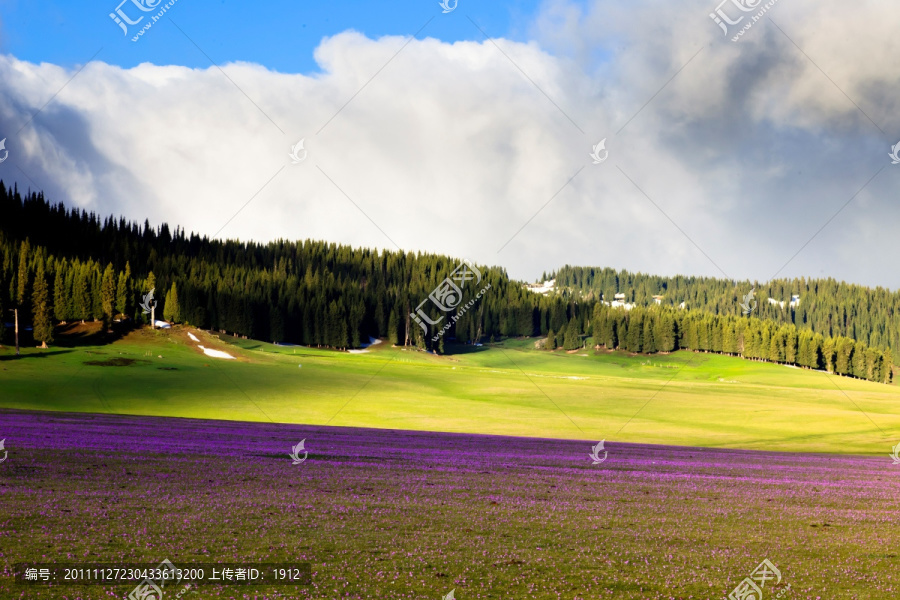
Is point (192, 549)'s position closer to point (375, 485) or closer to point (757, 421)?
point (375, 485)

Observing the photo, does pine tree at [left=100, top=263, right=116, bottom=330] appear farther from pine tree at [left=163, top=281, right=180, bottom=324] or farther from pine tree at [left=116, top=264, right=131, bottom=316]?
pine tree at [left=163, top=281, right=180, bottom=324]

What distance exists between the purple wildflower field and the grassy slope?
2367 centimetres

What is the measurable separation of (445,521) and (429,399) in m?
53.3

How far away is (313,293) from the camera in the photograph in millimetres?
158125

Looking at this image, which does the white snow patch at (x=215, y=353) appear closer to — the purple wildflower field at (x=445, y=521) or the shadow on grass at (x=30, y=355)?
the shadow on grass at (x=30, y=355)

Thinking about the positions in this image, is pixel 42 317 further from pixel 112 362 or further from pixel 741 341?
pixel 741 341

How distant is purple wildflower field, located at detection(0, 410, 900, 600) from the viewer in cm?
1152

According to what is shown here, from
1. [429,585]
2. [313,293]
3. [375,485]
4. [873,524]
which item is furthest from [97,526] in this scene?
[313,293]

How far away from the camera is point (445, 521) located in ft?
51.4

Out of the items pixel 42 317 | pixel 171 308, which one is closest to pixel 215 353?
pixel 42 317

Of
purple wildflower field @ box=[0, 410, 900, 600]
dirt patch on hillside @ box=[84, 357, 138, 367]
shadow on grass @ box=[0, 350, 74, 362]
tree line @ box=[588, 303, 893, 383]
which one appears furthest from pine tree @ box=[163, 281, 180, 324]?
tree line @ box=[588, 303, 893, 383]

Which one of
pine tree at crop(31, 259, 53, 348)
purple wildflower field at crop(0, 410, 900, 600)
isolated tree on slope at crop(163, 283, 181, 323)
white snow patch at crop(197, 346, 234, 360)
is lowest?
purple wildflower field at crop(0, 410, 900, 600)

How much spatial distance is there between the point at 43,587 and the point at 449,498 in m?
10.3

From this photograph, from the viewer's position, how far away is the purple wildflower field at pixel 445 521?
1152 centimetres
